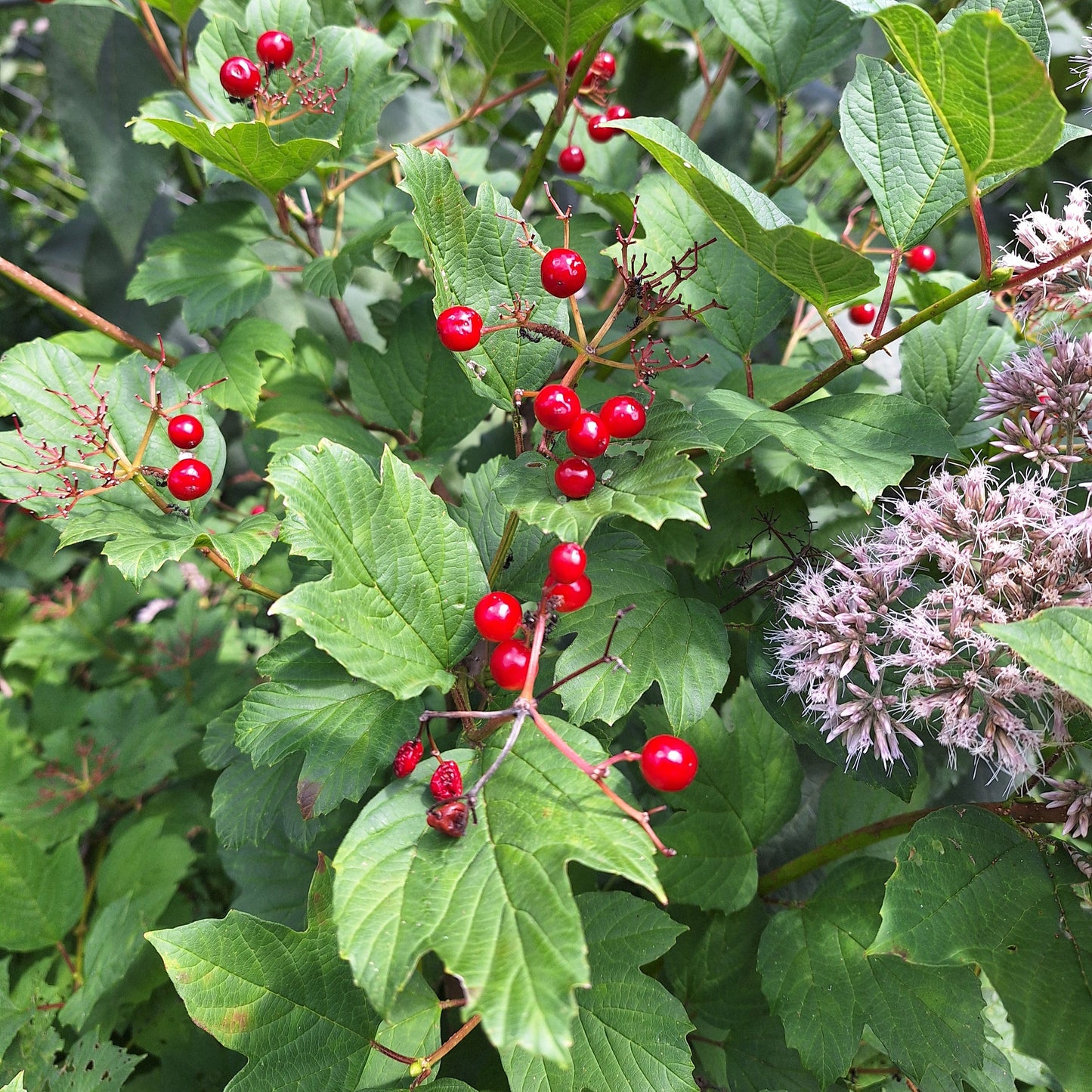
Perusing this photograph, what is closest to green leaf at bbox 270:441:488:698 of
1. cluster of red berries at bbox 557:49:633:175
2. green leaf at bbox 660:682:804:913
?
green leaf at bbox 660:682:804:913

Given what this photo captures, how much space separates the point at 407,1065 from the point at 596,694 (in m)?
0.38

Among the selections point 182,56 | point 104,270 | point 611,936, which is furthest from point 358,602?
point 104,270

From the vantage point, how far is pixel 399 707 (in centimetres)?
73

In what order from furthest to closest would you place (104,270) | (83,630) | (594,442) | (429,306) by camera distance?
1. (83,630)
2. (104,270)
3. (429,306)
4. (594,442)

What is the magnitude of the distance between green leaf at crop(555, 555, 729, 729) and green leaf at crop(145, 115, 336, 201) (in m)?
0.53

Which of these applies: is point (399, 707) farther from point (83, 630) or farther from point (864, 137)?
point (83, 630)

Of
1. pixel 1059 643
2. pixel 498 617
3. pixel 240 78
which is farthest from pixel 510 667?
pixel 240 78

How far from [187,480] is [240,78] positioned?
0.47m

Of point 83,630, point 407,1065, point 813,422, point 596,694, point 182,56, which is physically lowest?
point 83,630

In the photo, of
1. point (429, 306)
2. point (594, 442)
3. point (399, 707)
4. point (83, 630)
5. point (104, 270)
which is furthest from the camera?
point (83, 630)

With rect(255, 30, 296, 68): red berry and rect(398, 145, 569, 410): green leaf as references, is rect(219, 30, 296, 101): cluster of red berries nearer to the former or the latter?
rect(255, 30, 296, 68): red berry

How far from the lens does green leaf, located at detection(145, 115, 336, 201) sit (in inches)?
32.4

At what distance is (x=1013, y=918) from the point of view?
69 cm

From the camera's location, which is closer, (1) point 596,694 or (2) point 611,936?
(1) point 596,694
